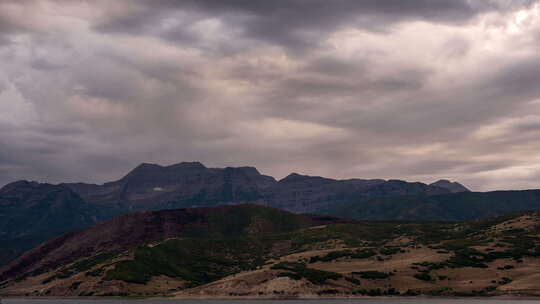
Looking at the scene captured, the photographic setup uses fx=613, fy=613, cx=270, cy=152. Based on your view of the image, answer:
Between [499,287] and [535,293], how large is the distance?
13763 millimetres

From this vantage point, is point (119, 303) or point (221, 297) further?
point (221, 297)

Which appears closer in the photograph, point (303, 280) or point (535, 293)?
point (535, 293)

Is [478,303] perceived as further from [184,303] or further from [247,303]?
[184,303]

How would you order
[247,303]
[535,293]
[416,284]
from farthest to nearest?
[416,284], [535,293], [247,303]

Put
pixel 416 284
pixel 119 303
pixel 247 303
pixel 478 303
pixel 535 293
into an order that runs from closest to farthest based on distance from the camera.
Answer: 1. pixel 478 303
2. pixel 247 303
3. pixel 535 293
4. pixel 119 303
5. pixel 416 284

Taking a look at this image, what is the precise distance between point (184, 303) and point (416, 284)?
243 feet

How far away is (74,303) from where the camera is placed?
649ft

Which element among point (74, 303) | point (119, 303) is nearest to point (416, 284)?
point (119, 303)

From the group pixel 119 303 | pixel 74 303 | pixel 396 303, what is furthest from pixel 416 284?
pixel 74 303

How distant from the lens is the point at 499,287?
18450 centimetres

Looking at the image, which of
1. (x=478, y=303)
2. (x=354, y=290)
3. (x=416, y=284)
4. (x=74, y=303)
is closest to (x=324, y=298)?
(x=354, y=290)

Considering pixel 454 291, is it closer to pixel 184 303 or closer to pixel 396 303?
pixel 396 303

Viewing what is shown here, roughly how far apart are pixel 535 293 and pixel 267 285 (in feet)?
260

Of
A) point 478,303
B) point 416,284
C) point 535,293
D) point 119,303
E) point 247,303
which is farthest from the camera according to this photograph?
point 416,284
